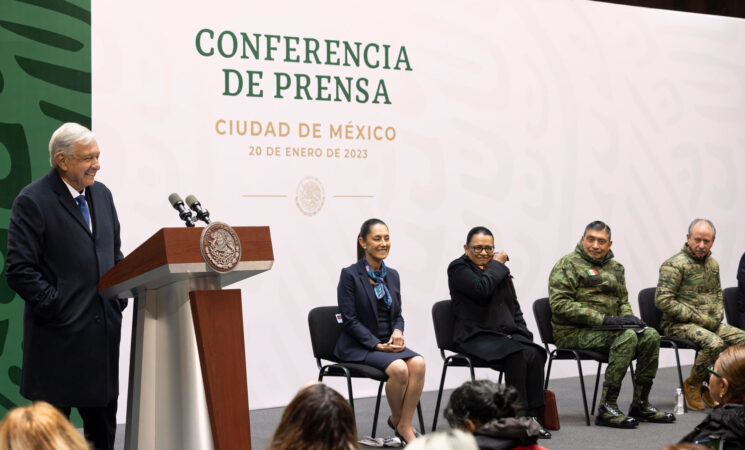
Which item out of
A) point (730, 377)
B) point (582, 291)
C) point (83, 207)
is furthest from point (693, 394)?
point (83, 207)

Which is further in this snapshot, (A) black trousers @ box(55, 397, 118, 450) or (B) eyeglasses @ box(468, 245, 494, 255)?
(B) eyeglasses @ box(468, 245, 494, 255)

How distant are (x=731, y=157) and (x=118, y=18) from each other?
519 cm

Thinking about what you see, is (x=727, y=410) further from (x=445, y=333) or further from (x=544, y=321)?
(x=544, y=321)

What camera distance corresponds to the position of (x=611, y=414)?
5379 millimetres

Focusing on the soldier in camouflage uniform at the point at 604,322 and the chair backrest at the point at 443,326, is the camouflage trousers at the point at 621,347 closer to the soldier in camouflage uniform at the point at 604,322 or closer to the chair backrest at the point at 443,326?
the soldier in camouflage uniform at the point at 604,322

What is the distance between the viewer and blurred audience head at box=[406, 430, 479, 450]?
1687mm

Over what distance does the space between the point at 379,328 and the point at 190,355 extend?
2.25 m

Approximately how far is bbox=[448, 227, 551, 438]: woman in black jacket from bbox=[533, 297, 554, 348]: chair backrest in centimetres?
22

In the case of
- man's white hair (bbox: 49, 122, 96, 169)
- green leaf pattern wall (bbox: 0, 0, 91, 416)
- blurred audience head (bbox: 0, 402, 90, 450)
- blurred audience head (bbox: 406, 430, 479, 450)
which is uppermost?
green leaf pattern wall (bbox: 0, 0, 91, 416)

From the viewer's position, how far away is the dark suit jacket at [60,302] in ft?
10.5

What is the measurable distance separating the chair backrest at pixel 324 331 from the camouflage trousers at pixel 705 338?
2310mm

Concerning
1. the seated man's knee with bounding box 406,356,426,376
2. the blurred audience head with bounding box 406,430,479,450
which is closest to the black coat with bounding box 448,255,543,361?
the seated man's knee with bounding box 406,356,426,376

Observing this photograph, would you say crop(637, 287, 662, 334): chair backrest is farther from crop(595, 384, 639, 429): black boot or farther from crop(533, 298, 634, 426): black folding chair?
crop(595, 384, 639, 429): black boot

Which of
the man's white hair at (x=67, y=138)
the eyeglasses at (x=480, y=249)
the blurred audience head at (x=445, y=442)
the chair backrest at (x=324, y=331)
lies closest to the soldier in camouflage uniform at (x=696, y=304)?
the eyeglasses at (x=480, y=249)
